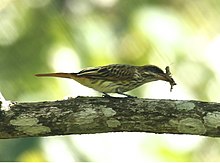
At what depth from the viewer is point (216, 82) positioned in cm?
495

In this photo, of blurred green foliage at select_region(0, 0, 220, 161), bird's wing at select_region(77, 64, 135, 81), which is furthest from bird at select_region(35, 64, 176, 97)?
blurred green foliage at select_region(0, 0, 220, 161)

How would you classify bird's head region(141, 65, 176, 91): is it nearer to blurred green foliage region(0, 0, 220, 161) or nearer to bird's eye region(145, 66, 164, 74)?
bird's eye region(145, 66, 164, 74)

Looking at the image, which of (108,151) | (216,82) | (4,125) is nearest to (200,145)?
(216,82)

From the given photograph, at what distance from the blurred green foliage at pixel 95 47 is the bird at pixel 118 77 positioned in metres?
0.57

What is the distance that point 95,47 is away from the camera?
4781 mm

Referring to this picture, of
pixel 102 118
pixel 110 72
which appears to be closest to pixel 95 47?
pixel 110 72

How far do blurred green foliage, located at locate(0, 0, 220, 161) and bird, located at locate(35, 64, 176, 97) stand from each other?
0.57 meters

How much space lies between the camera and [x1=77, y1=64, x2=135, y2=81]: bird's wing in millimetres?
3832

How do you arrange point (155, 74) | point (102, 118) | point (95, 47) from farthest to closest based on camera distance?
point (95, 47)
point (155, 74)
point (102, 118)

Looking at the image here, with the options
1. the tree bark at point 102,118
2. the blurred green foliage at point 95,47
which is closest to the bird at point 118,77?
the tree bark at point 102,118

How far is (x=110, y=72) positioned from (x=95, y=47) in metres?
0.87

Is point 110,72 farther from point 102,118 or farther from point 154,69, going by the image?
point 102,118

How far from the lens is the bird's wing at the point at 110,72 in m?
3.83

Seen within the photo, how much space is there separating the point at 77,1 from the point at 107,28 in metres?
0.53
